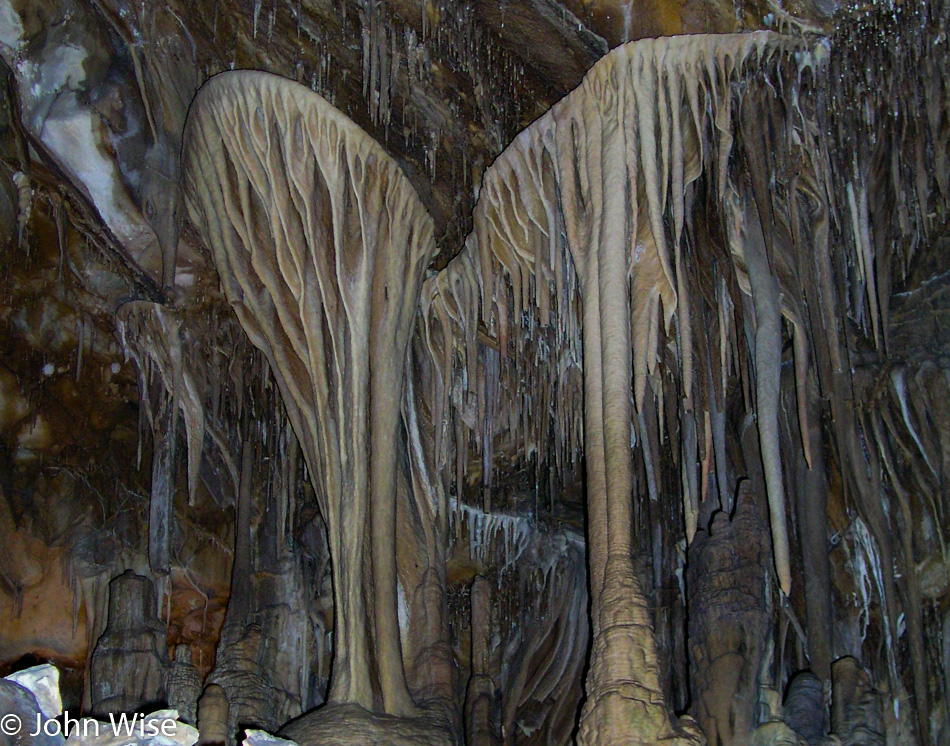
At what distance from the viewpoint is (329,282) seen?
25.7 ft

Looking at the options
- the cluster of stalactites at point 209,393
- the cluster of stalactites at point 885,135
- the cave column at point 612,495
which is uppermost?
the cluster of stalactites at point 885,135

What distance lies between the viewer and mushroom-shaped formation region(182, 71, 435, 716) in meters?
7.58

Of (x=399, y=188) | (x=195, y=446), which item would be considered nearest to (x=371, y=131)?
(x=399, y=188)

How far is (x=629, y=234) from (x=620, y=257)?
0.27 metres

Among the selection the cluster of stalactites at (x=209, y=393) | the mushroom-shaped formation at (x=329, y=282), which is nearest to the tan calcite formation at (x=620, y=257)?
the mushroom-shaped formation at (x=329, y=282)

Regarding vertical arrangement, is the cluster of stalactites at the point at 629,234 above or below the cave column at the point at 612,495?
above

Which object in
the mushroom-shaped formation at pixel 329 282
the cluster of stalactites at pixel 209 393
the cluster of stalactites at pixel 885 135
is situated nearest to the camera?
the cluster of stalactites at pixel 885 135

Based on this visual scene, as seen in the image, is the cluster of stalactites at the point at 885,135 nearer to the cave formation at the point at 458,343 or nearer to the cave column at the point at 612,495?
the cave formation at the point at 458,343

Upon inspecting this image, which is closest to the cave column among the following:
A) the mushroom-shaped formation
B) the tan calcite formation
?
the tan calcite formation

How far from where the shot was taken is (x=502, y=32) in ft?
27.3

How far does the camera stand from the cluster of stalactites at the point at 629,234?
6.83 m

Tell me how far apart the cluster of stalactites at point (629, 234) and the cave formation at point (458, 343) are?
3 centimetres

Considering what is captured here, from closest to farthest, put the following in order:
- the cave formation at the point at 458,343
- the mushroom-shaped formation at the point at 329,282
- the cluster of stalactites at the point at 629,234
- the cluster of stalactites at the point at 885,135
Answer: the cluster of stalactites at the point at 629,234 → the cave formation at the point at 458,343 → the cluster of stalactites at the point at 885,135 → the mushroom-shaped formation at the point at 329,282

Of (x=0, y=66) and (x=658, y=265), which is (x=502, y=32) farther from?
(x=0, y=66)
